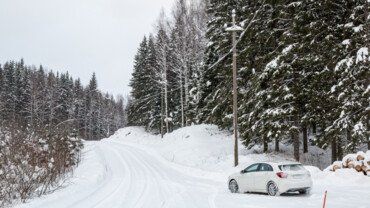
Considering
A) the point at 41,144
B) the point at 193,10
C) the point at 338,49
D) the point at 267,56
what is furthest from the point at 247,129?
the point at 193,10

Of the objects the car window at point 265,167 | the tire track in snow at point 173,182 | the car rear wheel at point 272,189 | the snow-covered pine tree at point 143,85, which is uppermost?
the snow-covered pine tree at point 143,85

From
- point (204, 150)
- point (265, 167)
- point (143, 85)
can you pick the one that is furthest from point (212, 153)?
point (143, 85)

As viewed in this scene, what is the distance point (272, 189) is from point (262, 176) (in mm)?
785

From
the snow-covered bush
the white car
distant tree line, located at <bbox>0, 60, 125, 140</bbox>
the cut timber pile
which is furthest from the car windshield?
distant tree line, located at <bbox>0, 60, 125, 140</bbox>

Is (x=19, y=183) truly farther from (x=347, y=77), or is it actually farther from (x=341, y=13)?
(x=341, y=13)

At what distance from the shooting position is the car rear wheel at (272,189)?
16.8m

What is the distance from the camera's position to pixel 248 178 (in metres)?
18.5

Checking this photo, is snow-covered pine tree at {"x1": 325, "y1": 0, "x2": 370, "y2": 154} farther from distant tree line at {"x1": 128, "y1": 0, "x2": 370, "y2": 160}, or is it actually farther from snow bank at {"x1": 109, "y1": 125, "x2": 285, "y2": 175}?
snow bank at {"x1": 109, "y1": 125, "x2": 285, "y2": 175}

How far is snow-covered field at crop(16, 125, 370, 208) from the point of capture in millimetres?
14937

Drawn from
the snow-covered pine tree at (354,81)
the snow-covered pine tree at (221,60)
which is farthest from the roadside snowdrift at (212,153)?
the snow-covered pine tree at (221,60)

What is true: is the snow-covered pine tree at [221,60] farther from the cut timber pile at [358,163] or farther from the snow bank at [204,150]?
the cut timber pile at [358,163]

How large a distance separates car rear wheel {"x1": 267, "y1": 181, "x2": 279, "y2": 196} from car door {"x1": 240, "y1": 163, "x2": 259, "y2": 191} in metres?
1.04

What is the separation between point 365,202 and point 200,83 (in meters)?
29.6

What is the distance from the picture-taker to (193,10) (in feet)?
161
